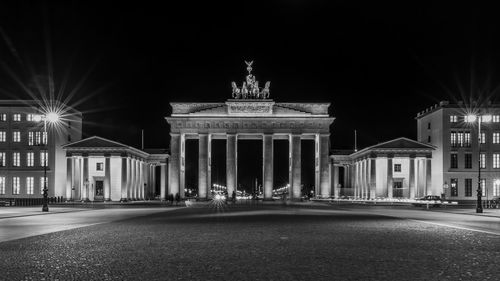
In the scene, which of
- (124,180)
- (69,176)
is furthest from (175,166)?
(69,176)

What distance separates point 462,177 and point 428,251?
8007 cm

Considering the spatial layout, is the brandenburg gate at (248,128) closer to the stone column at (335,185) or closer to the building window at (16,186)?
the stone column at (335,185)

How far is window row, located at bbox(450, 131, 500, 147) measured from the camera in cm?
9512

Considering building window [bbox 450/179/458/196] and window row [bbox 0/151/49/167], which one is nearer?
window row [bbox 0/151/49/167]

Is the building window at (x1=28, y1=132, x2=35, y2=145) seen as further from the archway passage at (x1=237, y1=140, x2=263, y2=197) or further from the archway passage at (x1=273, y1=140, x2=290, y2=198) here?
the archway passage at (x1=273, y1=140, x2=290, y2=198)

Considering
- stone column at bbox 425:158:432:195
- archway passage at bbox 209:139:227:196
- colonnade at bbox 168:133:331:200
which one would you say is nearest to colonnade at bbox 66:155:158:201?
colonnade at bbox 168:133:331:200

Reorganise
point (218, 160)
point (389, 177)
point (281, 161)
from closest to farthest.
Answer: point (389, 177)
point (281, 161)
point (218, 160)

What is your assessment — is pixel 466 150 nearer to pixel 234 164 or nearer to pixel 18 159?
pixel 234 164

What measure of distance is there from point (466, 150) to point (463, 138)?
1817 millimetres

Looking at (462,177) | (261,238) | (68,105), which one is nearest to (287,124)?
(462,177)

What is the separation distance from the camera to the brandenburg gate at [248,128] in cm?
10100

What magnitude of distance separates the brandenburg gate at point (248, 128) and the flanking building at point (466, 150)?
17.6 metres

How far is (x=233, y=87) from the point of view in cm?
10175

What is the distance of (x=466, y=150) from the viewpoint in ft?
313
